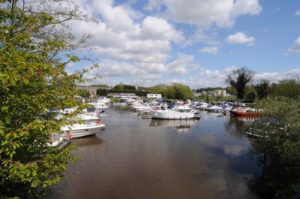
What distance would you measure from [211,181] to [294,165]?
16.0 feet

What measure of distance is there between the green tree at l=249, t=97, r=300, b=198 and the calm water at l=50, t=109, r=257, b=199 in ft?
4.19

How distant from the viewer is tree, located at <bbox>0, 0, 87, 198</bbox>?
3.69m

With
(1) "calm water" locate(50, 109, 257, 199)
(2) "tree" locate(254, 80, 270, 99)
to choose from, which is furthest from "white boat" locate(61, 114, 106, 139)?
(2) "tree" locate(254, 80, 270, 99)

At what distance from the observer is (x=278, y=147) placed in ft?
36.4

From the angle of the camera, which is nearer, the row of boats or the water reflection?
the row of boats

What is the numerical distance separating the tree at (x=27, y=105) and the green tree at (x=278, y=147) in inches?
380

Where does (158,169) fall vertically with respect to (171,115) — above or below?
below

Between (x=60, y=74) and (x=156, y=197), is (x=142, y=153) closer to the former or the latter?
(x=156, y=197)

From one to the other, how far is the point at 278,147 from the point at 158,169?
7804 mm

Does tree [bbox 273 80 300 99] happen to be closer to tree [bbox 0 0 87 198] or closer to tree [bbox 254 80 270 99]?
tree [bbox 254 80 270 99]

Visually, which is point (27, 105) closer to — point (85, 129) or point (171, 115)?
point (85, 129)

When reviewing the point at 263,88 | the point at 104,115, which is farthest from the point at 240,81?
the point at 104,115

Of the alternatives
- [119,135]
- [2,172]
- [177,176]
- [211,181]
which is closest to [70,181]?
→ [177,176]

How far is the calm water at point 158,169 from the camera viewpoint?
12625mm
